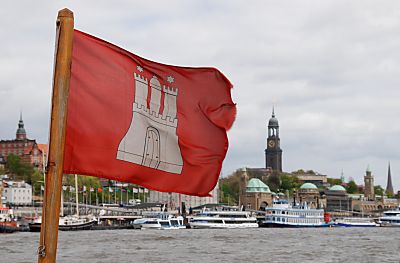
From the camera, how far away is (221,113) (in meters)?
7.46

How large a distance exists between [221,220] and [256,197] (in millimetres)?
71824

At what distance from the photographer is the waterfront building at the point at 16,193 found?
153 m

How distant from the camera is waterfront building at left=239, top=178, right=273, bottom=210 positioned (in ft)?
630

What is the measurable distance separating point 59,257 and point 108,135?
3988 centimetres

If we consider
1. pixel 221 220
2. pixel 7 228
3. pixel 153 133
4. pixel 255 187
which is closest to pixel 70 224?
pixel 7 228

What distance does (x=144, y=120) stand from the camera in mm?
6816

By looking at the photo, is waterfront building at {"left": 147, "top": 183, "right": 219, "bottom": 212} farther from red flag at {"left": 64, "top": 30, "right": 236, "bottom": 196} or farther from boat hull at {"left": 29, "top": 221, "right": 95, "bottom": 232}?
red flag at {"left": 64, "top": 30, "right": 236, "bottom": 196}

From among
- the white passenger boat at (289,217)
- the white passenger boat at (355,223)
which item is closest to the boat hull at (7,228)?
the white passenger boat at (289,217)

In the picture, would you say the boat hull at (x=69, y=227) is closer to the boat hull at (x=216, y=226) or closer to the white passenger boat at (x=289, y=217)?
the boat hull at (x=216, y=226)

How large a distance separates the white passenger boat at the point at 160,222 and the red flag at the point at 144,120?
107m

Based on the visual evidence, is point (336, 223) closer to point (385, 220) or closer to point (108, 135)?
point (385, 220)

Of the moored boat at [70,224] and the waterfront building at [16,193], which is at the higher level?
the waterfront building at [16,193]

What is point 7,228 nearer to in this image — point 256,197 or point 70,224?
point 70,224

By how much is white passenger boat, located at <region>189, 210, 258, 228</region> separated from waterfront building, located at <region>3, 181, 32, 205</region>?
140 ft
